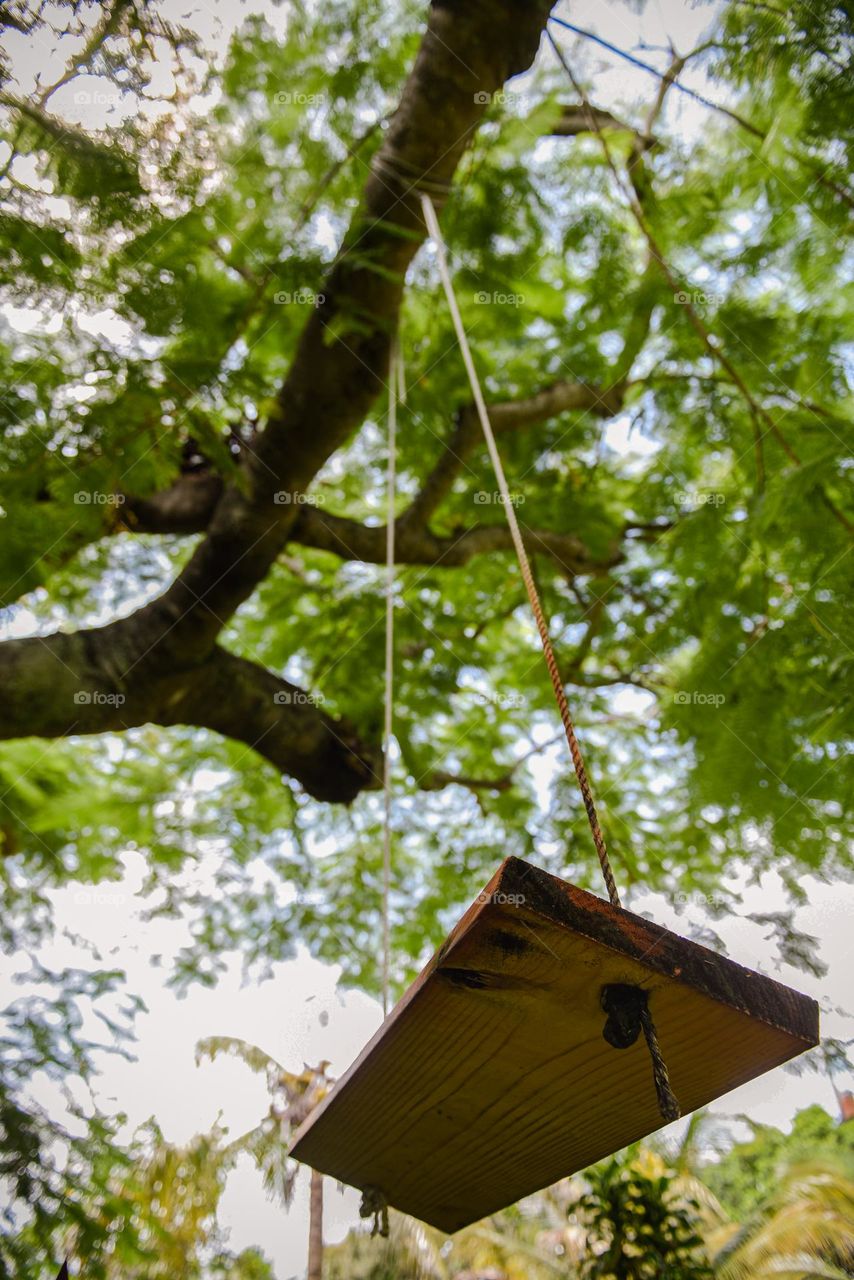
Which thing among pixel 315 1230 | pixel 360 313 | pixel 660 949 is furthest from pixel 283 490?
pixel 315 1230

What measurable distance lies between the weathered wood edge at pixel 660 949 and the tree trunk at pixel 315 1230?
10.2 ft

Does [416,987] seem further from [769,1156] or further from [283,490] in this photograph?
[769,1156]

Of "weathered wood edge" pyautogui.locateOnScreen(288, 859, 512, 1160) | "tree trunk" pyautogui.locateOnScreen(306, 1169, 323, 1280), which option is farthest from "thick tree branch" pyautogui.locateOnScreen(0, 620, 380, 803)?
"weathered wood edge" pyautogui.locateOnScreen(288, 859, 512, 1160)

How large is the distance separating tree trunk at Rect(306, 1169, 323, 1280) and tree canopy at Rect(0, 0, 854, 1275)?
1128 millimetres

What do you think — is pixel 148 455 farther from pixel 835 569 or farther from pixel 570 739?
pixel 835 569

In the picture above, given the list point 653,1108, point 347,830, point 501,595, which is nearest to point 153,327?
point 653,1108

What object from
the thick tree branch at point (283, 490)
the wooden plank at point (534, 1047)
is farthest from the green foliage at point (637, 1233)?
the wooden plank at point (534, 1047)

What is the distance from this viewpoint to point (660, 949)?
86 centimetres

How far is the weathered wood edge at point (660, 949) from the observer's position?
0.80 metres

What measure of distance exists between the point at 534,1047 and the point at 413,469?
344 centimetres

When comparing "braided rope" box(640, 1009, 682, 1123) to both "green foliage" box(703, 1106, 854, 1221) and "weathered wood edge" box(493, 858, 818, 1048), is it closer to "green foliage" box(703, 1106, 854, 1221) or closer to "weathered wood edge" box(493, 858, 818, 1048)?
"weathered wood edge" box(493, 858, 818, 1048)

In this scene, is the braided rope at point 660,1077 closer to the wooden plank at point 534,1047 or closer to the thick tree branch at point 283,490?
the wooden plank at point 534,1047

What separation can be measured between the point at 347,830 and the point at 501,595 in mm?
1897

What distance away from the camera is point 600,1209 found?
3.42m
